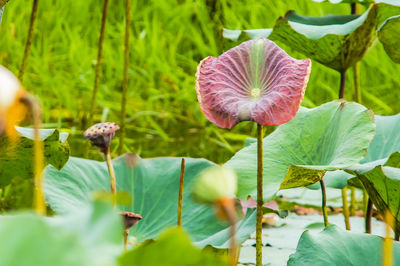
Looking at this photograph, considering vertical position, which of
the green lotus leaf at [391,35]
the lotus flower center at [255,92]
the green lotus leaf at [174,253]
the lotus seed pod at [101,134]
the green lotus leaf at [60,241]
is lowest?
the green lotus leaf at [174,253]

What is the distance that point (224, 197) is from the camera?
306mm

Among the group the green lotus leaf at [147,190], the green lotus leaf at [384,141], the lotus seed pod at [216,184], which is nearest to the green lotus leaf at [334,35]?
the green lotus leaf at [384,141]

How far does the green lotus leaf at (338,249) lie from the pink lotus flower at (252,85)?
177mm

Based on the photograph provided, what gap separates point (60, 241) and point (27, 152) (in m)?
0.72

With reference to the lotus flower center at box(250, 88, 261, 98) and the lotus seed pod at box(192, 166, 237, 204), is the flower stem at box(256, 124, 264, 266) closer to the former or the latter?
the lotus flower center at box(250, 88, 261, 98)

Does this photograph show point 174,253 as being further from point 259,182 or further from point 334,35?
point 334,35

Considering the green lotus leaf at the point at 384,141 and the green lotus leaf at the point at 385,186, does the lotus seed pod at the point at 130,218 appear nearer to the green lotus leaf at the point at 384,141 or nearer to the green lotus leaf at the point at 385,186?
the green lotus leaf at the point at 385,186

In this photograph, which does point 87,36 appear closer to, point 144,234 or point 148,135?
point 148,135

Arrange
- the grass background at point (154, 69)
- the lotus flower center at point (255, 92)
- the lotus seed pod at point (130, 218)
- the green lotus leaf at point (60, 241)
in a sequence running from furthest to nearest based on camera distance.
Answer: the grass background at point (154, 69)
the lotus flower center at point (255, 92)
the lotus seed pod at point (130, 218)
the green lotus leaf at point (60, 241)

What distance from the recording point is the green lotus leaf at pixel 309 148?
77 centimetres

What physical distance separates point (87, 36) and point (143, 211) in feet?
8.30

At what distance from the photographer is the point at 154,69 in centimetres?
297

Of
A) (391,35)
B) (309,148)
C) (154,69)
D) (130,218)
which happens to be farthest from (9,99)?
(154,69)

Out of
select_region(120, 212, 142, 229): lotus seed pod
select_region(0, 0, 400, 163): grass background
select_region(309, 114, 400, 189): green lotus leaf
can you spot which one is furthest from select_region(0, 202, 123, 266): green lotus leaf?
select_region(0, 0, 400, 163): grass background
